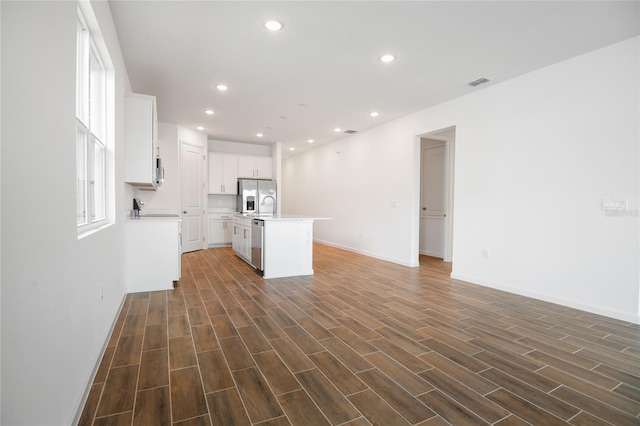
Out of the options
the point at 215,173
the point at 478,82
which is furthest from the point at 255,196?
the point at 478,82

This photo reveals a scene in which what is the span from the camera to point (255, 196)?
806cm

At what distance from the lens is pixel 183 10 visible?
271 cm

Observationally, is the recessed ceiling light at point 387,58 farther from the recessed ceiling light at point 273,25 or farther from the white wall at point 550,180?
the white wall at point 550,180

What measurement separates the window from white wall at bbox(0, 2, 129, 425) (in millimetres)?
495

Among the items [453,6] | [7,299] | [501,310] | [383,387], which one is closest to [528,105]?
[453,6]

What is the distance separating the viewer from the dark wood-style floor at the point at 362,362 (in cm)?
167

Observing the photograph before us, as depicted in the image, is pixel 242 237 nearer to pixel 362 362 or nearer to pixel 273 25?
pixel 273 25

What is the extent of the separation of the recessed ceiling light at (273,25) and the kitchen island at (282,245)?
2.46 meters

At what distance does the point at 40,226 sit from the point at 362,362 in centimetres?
196

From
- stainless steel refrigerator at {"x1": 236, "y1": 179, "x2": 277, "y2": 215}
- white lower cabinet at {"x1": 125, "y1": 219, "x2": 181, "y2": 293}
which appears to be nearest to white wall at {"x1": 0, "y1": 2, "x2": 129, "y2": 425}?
white lower cabinet at {"x1": 125, "y1": 219, "x2": 181, "y2": 293}

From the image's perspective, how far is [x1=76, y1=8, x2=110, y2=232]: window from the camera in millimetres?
2129

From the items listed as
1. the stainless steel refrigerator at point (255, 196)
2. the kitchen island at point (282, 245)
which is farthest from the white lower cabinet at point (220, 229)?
the kitchen island at point (282, 245)

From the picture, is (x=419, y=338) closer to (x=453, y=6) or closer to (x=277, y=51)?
(x=453, y=6)

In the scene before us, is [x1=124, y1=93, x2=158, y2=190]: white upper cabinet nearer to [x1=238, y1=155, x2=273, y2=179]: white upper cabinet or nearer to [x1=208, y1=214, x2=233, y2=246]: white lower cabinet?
[x1=208, y1=214, x2=233, y2=246]: white lower cabinet
